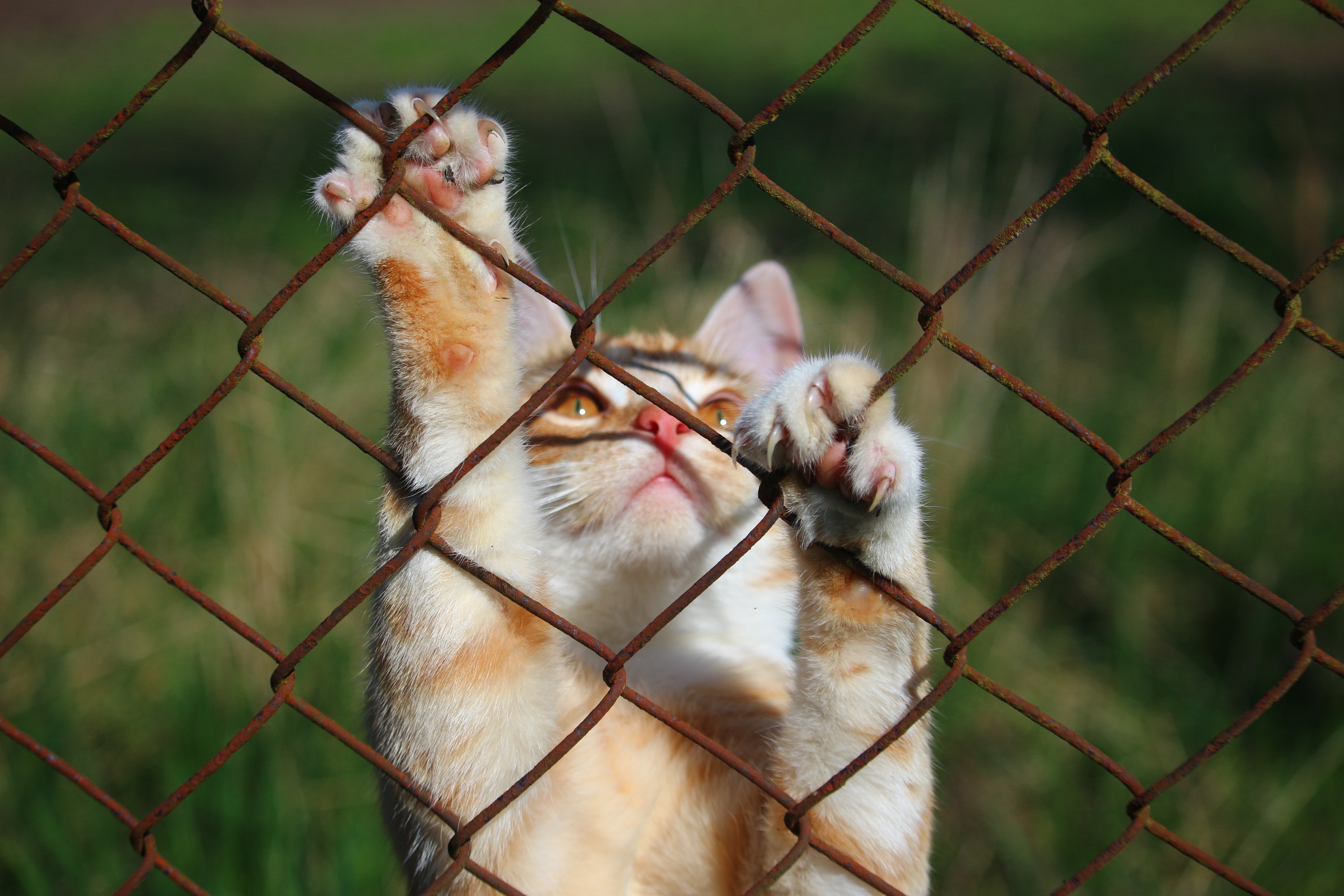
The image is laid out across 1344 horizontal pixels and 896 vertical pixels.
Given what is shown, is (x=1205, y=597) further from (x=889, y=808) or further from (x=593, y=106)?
(x=593, y=106)

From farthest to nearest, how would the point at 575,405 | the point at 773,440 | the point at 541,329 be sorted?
the point at 541,329
the point at 575,405
the point at 773,440

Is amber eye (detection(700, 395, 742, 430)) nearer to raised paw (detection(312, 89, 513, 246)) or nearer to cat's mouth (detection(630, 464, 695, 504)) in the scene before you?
cat's mouth (detection(630, 464, 695, 504))

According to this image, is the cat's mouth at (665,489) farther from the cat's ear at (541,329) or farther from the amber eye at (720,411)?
the cat's ear at (541,329)

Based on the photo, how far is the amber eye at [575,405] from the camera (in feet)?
6.64

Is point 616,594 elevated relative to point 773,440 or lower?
lower

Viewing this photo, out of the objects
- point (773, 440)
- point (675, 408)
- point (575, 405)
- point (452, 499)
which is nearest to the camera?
point (675, 408)

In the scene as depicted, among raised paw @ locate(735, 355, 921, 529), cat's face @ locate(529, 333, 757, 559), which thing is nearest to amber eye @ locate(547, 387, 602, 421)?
cat's face @ locate(529, 333, 757, 559)

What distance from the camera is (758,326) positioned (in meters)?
2.34

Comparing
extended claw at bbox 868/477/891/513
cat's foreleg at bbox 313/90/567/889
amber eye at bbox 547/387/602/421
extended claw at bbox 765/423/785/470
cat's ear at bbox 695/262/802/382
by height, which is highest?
cat's ear at bbox 695/262/802/382

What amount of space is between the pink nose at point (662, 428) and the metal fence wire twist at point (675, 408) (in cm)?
72

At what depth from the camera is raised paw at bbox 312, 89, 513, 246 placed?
108cm

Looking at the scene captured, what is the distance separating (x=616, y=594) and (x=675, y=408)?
97 centimetres

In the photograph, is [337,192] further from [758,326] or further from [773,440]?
[758,326]

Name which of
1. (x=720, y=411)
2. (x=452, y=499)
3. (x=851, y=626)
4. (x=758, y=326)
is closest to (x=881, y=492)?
(x=851, y=626)
